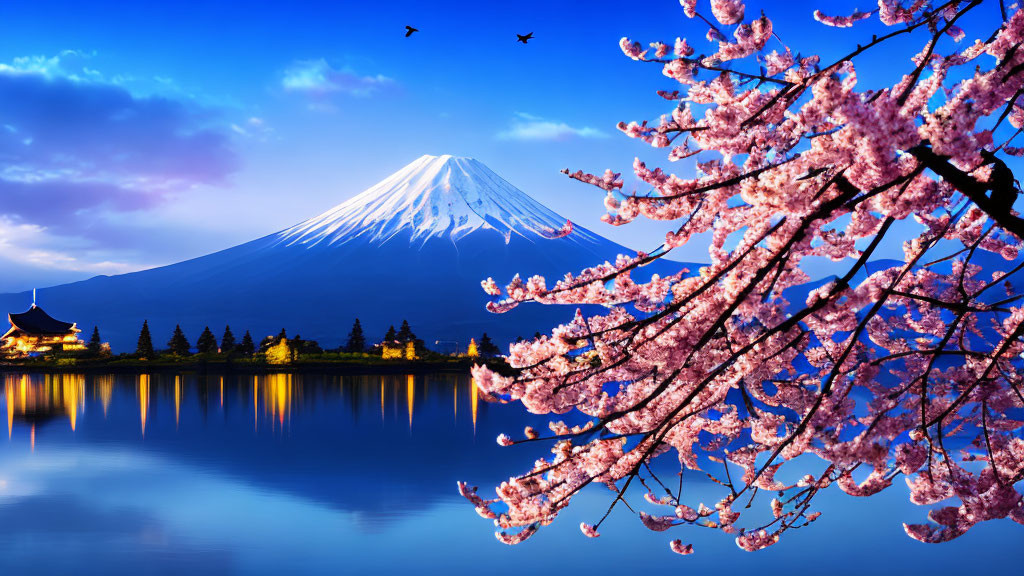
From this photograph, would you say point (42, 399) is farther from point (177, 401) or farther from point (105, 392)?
point (177, 401)

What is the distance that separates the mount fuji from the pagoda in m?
50.8

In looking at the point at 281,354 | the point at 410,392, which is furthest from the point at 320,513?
the point at 281,354

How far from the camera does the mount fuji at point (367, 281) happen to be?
358 ft

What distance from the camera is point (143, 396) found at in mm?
30578

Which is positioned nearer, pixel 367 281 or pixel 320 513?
pixel 320 513

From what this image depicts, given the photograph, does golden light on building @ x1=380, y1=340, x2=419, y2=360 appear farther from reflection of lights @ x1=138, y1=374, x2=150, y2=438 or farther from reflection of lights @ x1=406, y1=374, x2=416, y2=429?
reflection of lights @ x1=138, y1=374, x2=150, y2=438

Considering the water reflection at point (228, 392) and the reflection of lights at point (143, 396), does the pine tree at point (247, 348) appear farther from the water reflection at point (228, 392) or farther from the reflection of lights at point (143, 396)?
the reflection of lights at point (143, 396)

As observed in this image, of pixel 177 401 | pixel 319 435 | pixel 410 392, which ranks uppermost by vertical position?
pixel 177 401

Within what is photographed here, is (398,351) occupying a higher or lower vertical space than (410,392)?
higher

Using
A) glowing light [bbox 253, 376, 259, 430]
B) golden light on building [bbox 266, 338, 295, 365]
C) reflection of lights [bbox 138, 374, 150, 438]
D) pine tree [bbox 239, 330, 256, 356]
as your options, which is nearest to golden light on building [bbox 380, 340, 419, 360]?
golden light on building [bbox 266, 338, 295, 365]

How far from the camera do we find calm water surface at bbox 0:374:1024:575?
29.5ft

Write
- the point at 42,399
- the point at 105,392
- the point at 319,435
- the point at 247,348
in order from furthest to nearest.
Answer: the point at 247,348
the point at 105,392
the point at 42,399
the point at 319,435

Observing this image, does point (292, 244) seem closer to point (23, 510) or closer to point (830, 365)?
point (23, 510)

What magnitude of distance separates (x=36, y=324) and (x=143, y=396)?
30.9 m
